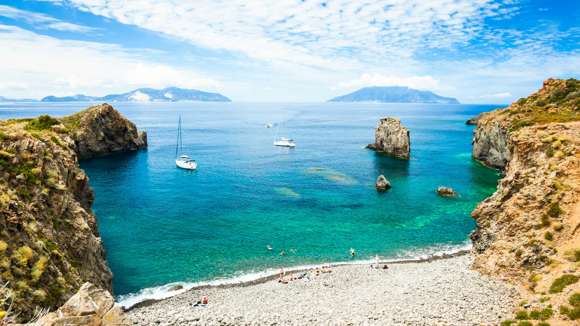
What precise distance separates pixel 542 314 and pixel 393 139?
98319 millimetres

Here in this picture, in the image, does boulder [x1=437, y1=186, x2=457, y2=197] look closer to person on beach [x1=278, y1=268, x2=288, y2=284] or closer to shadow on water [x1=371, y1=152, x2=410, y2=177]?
shadow on water [x1=371, y1=152, x2=410, y2=177]

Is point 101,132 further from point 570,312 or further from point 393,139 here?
point 570,312

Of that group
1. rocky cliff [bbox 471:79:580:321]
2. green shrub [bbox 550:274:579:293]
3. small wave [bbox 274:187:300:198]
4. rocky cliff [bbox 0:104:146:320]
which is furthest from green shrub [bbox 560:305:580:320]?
small wave [bbox 274:187:300:198]

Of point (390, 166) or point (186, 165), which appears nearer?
point (186, 165)

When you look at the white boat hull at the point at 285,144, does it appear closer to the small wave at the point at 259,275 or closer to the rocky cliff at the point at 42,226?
the small wave at the point at 259,275

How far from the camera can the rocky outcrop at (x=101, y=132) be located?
110438mm

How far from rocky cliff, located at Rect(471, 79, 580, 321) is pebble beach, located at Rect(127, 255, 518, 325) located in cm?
256

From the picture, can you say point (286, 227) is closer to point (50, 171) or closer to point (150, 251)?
point (150, 251)

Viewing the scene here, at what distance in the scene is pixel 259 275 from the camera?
1769 inches

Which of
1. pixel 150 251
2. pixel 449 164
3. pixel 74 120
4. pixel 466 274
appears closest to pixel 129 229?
pixel 150 251

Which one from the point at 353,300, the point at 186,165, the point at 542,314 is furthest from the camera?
the point at 186,165

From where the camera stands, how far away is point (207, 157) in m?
119

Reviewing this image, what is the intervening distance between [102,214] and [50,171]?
108 ft

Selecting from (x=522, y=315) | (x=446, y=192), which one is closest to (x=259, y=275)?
(x=522, y=315)
